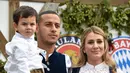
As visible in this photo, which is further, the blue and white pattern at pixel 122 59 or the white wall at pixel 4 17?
the blue and white pattern at pixel 122 59

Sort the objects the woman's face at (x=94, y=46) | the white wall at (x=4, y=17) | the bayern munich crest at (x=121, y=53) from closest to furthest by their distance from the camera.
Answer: the woman's face at (x=94, y=46) < the white wall at (x=4, y=17) < the bayern munich crest at (x=121, y=53)

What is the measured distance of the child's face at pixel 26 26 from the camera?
2427 millimetres

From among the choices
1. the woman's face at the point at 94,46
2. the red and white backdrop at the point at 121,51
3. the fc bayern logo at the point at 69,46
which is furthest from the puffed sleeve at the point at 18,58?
the red and white backdrop at the point at 121,51

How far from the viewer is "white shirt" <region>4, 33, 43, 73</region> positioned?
2.34 m

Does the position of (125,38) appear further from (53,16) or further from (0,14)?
(53,16)

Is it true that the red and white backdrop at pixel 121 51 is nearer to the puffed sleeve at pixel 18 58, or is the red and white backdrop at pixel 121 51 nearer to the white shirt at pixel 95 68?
the white shirt at pixel 95 68

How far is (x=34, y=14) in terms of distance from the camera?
249 cm

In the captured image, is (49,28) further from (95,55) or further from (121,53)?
(121,53)

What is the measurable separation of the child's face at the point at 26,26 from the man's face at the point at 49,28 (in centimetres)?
18

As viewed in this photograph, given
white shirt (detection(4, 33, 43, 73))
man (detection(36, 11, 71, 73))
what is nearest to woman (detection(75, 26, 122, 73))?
man (detection(36, 11, 71, 73))

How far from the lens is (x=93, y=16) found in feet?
18.9

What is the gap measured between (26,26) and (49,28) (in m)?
0.25

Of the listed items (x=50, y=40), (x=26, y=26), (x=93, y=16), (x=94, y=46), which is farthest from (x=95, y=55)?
(x=93, y=16)

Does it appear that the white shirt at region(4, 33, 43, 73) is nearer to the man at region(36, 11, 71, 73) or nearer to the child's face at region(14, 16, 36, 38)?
the child's face at region(14, 16, 36, 38)
